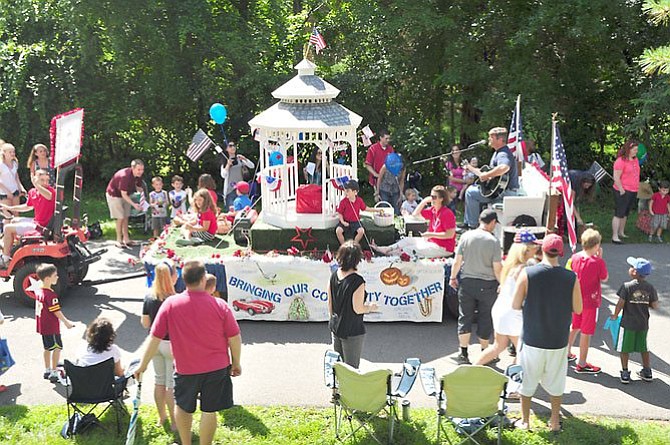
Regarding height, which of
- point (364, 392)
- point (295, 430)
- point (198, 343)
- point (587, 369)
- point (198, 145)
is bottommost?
point (295, 430)

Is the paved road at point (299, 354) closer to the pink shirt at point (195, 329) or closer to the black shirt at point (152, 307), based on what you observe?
the black shirt at point (152, 307)

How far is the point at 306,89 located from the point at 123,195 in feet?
13.4

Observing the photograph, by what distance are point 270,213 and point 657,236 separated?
22.5ft

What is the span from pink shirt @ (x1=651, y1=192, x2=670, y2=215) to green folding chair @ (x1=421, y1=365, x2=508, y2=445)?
26.0ft

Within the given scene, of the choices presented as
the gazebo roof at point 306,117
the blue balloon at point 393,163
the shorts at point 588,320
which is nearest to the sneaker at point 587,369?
the shorts at point 588,320

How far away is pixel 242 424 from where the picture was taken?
6918 mm

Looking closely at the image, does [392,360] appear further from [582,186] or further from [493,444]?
[582,186]

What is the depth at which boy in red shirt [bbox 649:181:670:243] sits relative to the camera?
13.0 meters

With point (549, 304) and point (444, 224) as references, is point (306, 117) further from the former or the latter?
point (549, 304)

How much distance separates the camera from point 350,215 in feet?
33.3

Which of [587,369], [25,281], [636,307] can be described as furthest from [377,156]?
[636,307]

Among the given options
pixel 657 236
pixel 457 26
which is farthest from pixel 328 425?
pixel 457 26

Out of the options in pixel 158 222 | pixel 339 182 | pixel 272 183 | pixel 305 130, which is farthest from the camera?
pixel 158 222

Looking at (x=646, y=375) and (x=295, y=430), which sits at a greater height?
(x=646, y=375)
